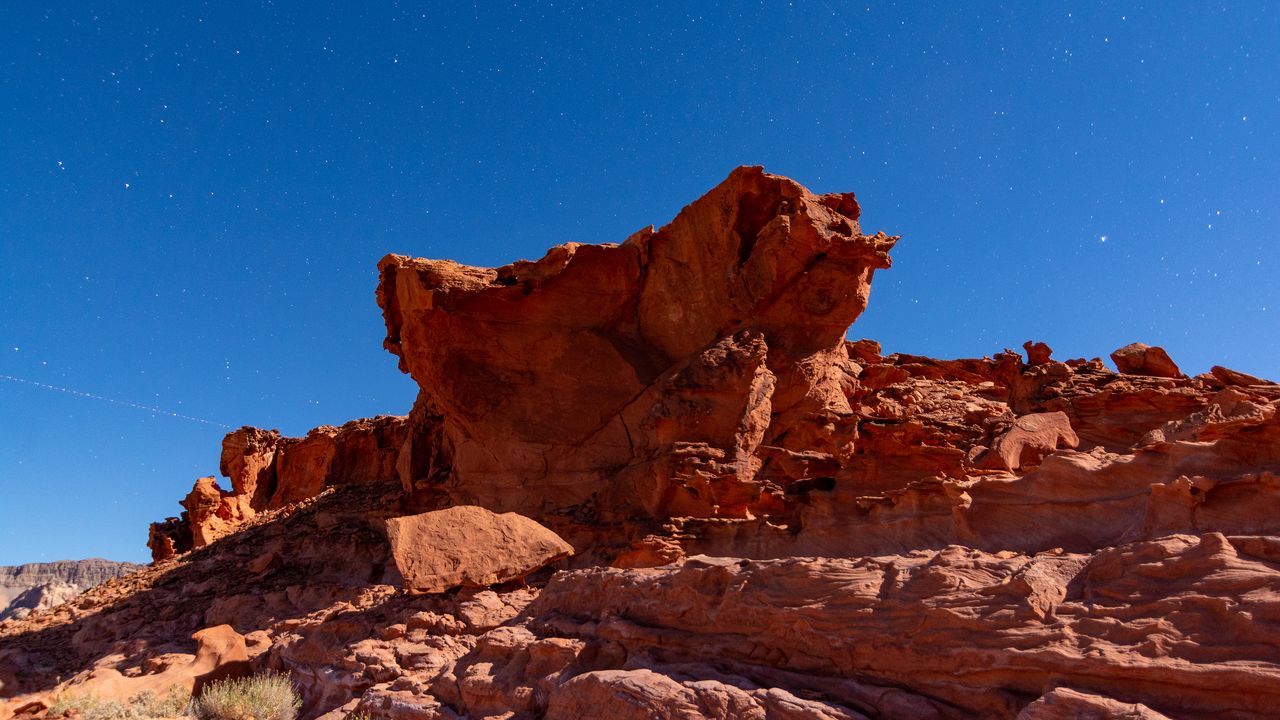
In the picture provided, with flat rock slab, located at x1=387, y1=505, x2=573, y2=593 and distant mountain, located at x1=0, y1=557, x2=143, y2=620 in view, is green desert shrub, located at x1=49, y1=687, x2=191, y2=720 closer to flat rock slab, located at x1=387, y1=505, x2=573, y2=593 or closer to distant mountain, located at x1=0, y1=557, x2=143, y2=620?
flat rock slab, located at x1=387, y1=505, x2=573, y2=593

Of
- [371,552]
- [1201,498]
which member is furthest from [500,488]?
[1201,498]

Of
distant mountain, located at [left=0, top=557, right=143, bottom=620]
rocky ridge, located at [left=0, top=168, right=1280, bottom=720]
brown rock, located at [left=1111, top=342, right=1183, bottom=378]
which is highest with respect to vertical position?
distant mountain, located at [left=0, top=557, right=143, bottom=620]

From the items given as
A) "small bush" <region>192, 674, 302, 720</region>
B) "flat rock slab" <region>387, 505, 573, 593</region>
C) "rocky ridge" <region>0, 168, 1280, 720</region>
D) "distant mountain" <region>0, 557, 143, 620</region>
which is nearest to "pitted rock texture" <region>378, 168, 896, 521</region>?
"rocky ridge" <region>0, 168, 1280, 720</region>

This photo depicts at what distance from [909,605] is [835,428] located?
10.8m

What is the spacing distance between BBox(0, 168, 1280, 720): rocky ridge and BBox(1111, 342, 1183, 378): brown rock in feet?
0.21

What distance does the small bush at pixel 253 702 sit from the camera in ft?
32.5

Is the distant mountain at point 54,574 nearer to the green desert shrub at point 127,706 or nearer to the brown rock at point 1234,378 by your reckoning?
the green desert shrub at point 127,706

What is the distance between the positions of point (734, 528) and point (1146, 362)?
1324cm

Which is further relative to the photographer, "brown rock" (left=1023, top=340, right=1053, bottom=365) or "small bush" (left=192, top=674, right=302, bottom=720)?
"brown rock" (left=1023, top=340, right=1053, bottom=365)

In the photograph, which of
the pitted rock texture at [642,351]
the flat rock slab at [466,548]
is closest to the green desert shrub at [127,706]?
the flat rock slab at [466,548]

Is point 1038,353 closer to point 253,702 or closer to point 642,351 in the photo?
point 642,351

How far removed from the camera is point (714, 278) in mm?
17281

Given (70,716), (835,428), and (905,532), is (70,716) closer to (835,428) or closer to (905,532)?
(905,532)

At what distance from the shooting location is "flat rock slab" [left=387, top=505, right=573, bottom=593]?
36.1ft
